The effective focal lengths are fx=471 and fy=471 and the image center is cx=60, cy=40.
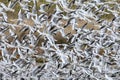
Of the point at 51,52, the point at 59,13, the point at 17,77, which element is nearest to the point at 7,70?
the point at 17,77

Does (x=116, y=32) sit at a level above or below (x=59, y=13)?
below

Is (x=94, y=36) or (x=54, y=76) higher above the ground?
(x=94, y=36)

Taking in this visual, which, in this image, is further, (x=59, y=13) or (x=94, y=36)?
(x=94, y=36)

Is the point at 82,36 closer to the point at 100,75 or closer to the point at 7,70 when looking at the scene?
the point at 100,75

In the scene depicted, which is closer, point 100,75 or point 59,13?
point 59,13

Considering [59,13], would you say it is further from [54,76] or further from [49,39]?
[54,76]

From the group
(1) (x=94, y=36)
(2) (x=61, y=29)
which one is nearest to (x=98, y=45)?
(1) (x=94, y=36)

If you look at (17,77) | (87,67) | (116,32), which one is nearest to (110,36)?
(116,32)

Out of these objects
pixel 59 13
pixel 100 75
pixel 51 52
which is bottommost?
pixel 100 75
